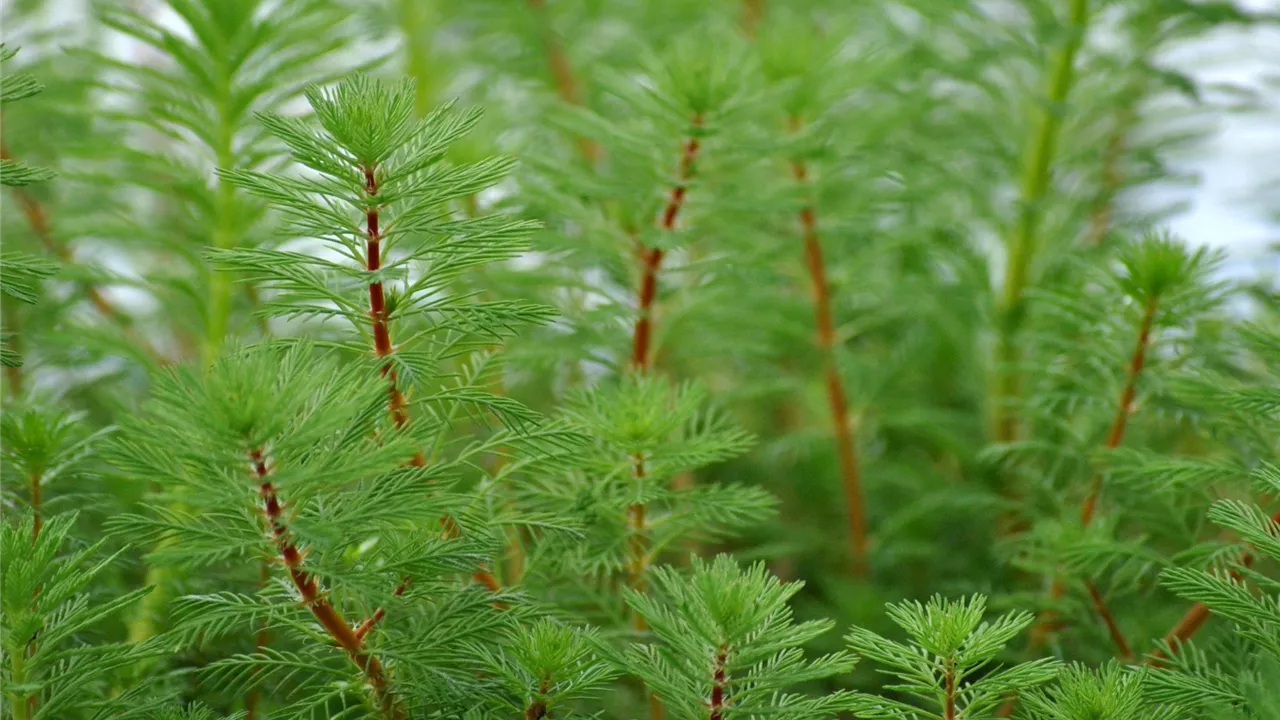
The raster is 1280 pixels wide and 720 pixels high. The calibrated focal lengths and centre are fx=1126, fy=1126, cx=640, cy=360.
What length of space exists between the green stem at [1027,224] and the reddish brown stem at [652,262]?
30cm

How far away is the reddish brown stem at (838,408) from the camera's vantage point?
2.27 ft

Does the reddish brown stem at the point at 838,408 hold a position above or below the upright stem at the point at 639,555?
above

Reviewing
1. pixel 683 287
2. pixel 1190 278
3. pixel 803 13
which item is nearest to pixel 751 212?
pixel 683 287

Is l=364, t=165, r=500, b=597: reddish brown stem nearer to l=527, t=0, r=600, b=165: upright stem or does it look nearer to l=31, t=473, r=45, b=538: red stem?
l=31, t=473, r=45, b=538: red stem

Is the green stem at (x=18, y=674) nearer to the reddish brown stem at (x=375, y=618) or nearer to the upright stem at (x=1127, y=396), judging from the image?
the reddish brown stem at (x=375, y=618)

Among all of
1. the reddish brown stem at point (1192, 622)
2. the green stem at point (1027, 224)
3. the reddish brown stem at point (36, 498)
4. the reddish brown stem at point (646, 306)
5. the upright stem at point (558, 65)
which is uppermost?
the upright stem at point (558, 65)

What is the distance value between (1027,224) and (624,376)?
41 centimetres

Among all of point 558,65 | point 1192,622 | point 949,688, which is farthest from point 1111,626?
point 558,65

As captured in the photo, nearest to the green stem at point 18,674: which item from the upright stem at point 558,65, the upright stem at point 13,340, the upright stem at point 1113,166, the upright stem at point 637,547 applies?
the upright stem at point 637,547

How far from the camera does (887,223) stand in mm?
820

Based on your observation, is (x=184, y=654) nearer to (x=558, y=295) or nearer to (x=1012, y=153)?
(x=558, y=295)

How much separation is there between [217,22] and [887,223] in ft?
1.54

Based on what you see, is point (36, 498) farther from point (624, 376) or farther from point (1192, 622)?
point (1192, 622)

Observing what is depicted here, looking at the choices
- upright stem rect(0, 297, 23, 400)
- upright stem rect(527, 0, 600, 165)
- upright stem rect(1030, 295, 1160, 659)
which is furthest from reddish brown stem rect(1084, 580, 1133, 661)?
upright stem rect(0, 297, 23, 400)
